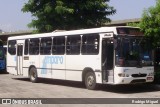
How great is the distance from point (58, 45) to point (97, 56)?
3585mm

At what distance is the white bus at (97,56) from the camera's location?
630 inches

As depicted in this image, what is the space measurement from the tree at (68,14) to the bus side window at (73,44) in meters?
9.52

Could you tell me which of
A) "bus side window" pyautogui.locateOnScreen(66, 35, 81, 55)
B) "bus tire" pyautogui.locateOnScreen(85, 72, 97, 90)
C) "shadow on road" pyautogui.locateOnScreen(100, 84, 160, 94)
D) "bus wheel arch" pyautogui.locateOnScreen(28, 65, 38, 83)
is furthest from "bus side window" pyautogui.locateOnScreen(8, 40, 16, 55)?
"bus tire" pyautogui.locateOnScreen(85, 72, 97, 90)

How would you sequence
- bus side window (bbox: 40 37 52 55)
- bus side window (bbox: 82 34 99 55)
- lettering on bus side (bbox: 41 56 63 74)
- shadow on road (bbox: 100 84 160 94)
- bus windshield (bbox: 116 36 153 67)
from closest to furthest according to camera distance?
bus windshield (bbox: 116 36 153 67), bus side window (bbox: 82 34 99 55), shadow on road (bbox: 100 84 160 94), lettering on bus side (bbox: 41 56 63 74), bus side window (bbox: 40 37 52 55)

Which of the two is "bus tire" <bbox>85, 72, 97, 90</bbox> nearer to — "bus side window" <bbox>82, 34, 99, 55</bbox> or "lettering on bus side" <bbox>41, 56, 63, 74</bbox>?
"bus side window" <bbox>82, 34, 99, 55</bbox>

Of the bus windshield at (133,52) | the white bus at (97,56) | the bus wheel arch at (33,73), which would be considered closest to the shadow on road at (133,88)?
the white bus at (97,56)

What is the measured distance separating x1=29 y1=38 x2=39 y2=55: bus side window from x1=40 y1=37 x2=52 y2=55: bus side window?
0.51 metres

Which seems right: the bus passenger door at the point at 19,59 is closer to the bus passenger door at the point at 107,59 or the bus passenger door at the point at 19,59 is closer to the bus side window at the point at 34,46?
the bus side window at the point at 34,46

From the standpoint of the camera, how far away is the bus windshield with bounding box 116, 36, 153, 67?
1595cm

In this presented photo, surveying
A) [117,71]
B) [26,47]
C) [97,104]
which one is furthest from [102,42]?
[26,47]

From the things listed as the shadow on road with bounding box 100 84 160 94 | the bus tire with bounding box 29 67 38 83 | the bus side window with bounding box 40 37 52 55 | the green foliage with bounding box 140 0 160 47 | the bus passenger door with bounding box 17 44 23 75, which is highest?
the green foliage with bounding box 140 0 160 47

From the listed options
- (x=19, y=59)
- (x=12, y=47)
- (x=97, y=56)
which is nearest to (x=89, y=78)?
(x=97, y=56)

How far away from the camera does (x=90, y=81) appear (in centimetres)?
1725

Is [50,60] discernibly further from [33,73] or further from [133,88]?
[133,88]
